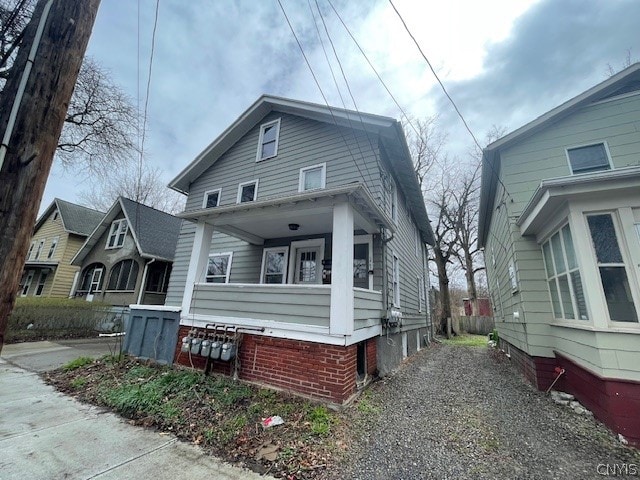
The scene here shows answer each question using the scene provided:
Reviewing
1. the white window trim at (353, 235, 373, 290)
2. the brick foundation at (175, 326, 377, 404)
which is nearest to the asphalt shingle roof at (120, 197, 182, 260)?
the brick foundation at (175, 326, 377, 404)

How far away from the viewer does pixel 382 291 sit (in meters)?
6.45

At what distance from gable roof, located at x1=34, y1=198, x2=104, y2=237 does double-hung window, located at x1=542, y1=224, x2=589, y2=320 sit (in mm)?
25259

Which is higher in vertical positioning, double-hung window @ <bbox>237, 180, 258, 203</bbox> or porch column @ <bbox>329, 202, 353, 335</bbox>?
double-hung window @ <bbox>237, 180, 258, 203</bbox>

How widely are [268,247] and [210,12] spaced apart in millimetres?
5596

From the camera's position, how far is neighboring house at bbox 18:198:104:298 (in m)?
18.0

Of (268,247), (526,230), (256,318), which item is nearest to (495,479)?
(256,318)

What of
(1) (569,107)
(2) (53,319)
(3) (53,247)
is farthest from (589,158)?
(3) (53,247)

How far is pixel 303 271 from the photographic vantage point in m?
7.60

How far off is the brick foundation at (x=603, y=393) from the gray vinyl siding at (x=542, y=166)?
385 millimetres

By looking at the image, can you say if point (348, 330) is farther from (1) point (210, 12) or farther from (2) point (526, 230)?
(1) point (210, 12)

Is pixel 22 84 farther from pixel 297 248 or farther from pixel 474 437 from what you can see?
pixel 297 248

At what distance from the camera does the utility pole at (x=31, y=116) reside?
1578 millimetres

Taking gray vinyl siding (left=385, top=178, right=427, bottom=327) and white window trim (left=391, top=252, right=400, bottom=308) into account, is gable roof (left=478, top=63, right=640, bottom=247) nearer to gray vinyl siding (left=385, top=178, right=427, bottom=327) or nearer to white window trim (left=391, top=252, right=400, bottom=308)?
gray vinyl siding (left=385, top=178, right=427, bottom=327)

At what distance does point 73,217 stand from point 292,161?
66.8 ft
